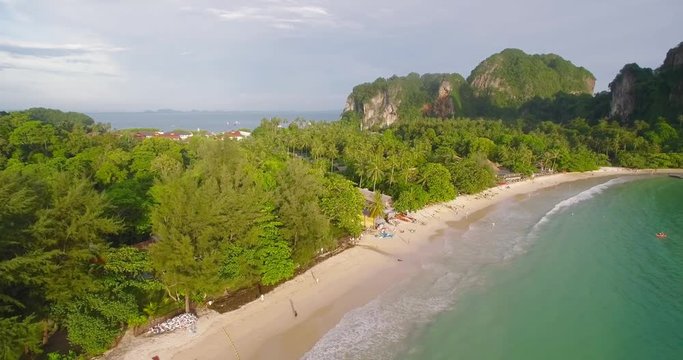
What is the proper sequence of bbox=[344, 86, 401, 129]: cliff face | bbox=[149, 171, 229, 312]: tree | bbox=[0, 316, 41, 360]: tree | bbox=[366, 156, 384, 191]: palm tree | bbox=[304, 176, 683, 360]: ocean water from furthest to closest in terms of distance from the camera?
1. bbox=[344, 86, 401, 129]: cliff face
2. bbox=[366, 156, 384, 191]: palm tree
3. bbox=[304, 176, 683, 360]: ocean water
4. bbox=[149, 171, 229, 312]: tree
5. bbox=[0, 316, 41, 360]: tree

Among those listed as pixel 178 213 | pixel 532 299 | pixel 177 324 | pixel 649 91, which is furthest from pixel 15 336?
pixel 649 91

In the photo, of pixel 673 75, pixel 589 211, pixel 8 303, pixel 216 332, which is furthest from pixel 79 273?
pixel 673 75

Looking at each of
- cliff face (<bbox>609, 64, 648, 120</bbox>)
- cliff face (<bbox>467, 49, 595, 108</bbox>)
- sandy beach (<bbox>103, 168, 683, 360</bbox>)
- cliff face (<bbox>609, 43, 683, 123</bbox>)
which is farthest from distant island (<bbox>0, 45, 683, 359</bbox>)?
cliff face (<bbox>467, 49, 595, 108</bbox>)

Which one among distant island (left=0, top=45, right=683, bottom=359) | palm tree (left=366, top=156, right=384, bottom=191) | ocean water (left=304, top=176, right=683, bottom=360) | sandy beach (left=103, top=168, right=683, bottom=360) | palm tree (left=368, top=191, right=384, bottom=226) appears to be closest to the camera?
distant island (left=0, top=45, right=683, bottom=359)

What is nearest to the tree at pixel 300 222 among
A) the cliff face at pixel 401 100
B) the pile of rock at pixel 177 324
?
the pile of rock at pixel 177 324

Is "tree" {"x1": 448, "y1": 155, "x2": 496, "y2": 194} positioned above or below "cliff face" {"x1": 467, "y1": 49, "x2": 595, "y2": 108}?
below

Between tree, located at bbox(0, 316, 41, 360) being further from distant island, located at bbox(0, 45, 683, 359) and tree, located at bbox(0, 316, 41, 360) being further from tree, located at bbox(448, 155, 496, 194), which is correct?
tree, located at bbox(448, 155, 496, 194)

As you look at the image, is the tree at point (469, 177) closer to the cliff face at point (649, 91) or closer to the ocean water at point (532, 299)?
the ocean water at point (532, 299)
